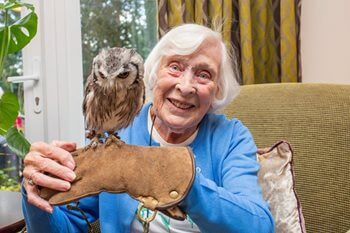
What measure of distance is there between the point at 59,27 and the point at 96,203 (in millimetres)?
1118

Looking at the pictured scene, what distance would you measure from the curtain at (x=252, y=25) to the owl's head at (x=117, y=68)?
108 cm

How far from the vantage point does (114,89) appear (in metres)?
0.66

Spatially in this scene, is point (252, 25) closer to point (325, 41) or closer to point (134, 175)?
point (325, 41)

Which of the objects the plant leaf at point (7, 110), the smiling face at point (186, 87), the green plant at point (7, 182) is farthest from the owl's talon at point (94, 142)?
the green plant at point (7, 182)

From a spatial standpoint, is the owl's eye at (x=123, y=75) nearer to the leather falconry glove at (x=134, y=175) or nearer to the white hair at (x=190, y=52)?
the leather falconry glove at (x=134, y=175)

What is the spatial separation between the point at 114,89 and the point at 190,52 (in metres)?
0.40

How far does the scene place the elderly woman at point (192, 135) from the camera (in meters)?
0.90

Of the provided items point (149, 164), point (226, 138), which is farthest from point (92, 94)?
point (226, 138)

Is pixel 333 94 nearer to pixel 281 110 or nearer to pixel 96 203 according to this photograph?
pixel 281 110

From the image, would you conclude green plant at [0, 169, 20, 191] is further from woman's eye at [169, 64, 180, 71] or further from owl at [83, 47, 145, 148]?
owl at [83, 47, 145, 148]

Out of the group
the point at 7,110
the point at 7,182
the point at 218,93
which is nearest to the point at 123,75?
the point at 218,93

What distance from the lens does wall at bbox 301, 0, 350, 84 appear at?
70.7 inches

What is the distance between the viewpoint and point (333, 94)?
52.8 inches

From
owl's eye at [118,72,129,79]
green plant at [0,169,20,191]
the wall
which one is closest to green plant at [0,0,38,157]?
owl's eye at [118,72,129,79]
